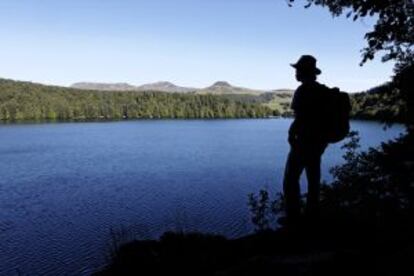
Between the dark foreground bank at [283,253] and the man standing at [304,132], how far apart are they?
1.69 ft

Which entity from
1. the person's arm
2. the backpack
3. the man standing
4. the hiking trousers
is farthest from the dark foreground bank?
the backpack

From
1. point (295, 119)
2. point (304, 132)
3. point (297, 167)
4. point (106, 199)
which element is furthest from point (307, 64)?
point (106, 199)

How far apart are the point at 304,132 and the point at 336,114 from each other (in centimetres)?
50

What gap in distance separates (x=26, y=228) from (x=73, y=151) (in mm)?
50076

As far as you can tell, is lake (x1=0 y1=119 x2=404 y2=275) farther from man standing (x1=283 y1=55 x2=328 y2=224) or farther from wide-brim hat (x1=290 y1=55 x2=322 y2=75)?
wide-brim hat (x1=290 y1=55 x2=322 y2=75)

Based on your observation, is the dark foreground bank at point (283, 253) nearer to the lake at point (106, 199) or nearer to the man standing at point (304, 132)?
the man standing at point (304, 132)

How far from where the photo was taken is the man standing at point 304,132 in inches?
267

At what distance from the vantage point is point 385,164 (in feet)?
31.1

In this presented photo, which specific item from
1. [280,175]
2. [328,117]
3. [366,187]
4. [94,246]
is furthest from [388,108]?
[280,175]

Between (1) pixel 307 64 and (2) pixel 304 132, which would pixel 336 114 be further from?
(1) pixel 307 64

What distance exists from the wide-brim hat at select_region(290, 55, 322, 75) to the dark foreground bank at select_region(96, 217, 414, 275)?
2.26 metres

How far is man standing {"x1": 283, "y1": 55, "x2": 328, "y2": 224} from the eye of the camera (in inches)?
267

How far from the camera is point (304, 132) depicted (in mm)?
6852

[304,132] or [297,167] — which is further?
[297,167]
